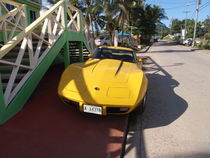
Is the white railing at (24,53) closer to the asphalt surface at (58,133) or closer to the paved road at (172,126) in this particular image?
the asphalt surface at (58,133)

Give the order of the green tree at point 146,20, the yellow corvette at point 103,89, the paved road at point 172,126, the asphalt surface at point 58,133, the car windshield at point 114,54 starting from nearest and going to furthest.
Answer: the asphalt surface at point 58,133
the paved road at point 172,126
the yellow corvette at point 103,89
the car windshield at point 114,54
the green tree at point 146,20

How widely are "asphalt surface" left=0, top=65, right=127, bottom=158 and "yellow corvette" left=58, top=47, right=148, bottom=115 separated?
0.34 meters

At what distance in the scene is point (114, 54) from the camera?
5.29m

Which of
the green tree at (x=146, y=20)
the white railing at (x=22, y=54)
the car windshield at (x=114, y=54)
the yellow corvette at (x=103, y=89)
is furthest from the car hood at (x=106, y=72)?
the green tree at (x=146, y=20)

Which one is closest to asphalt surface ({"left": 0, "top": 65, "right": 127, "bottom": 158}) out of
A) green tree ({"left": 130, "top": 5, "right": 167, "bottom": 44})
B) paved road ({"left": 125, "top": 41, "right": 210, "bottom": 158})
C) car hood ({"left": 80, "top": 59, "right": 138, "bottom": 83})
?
paved road ({"left": 125, "top": 41, "right": 210, "bottom": 158})

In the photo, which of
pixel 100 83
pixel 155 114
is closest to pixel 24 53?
pixel 100 83

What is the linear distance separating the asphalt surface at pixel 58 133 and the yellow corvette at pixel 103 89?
1.12 feet

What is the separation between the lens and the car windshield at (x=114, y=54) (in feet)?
16.8

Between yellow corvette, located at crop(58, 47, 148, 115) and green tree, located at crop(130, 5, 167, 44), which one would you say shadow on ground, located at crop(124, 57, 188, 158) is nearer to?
yellow corvette, located at crop(58, 47, 148, 115)

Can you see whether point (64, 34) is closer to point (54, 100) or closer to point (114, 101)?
point (54, 100)

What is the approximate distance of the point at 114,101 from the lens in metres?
3.00

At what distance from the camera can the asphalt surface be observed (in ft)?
8.13

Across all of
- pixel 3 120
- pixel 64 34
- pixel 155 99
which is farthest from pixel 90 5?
pixel 3 120

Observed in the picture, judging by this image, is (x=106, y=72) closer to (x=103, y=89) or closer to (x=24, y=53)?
(x=103, y=89)
